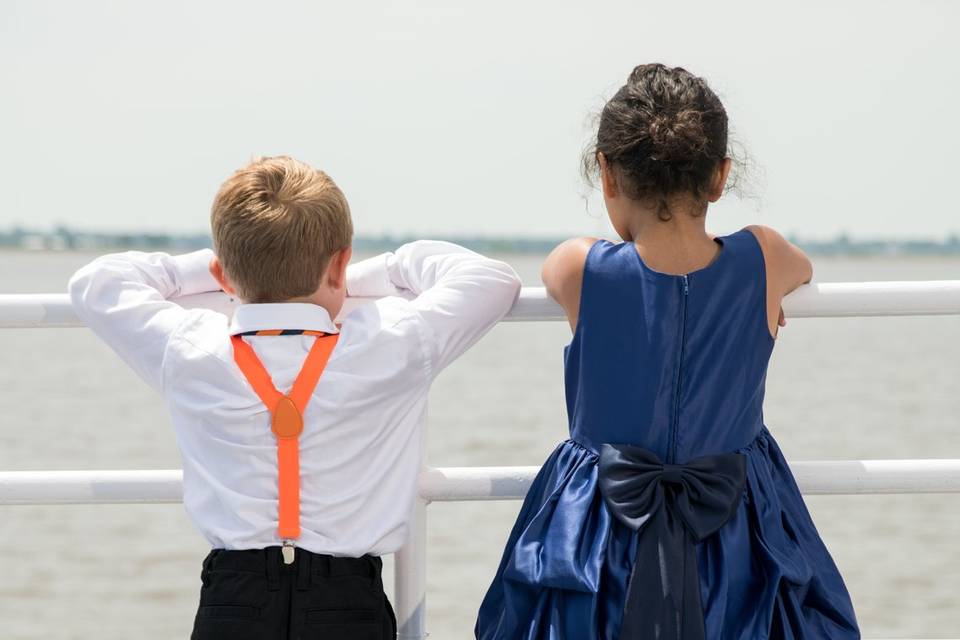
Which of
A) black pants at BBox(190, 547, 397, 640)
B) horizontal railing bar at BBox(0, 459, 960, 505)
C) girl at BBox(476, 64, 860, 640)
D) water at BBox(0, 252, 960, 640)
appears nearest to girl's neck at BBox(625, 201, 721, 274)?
girl at BBox(476, 64, 860, 640)

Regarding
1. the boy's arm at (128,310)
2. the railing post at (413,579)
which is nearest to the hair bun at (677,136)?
the railing post at (413,579)

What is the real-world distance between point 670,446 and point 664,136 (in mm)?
549

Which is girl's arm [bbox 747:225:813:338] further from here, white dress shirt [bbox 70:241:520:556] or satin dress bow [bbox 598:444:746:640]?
white dress shirt [bbox 70:241:520:556]

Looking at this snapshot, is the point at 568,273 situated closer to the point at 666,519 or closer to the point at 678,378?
the point at 678,378

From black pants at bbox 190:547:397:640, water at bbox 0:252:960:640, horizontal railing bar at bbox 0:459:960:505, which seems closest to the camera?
black pants at bbox 190:547:397:640

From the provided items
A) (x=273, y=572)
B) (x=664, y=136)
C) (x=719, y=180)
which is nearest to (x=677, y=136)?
(x=664, y=136)

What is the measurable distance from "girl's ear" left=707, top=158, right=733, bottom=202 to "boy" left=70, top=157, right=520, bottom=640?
0.41 m

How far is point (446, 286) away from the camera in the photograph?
219cm

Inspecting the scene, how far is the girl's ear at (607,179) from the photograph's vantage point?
222 centimetres

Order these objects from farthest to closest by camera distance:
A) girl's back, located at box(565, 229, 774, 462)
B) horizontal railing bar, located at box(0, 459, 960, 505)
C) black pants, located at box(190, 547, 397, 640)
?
horizontal railing bar, located at box(0, 459, 960, 505)
girl's back, located at box(565, 229, 774, 462)
black pants, located at box(190, 547, 397, 640)

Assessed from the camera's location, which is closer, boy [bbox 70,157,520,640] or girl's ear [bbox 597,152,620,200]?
boy [bbox 70,157,520,640]

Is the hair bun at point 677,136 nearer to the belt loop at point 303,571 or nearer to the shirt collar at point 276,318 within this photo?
the shirt collar at point 276,318

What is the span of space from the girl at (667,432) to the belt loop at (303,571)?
1.20ft

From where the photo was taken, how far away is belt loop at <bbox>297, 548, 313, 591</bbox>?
2041 millimetres
